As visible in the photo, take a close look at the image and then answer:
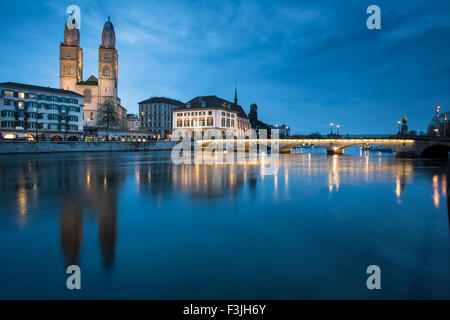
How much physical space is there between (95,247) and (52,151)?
180ft

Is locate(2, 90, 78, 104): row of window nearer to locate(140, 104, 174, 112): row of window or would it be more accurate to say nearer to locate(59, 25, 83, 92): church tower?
locate(59, 25, 83, 92): church tower

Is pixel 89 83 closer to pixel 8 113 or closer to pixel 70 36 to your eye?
pixel 70 36

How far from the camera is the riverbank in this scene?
150ft

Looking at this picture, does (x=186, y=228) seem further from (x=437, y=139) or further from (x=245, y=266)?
(x=437, y=139)

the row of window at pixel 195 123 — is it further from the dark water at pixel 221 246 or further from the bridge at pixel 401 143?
the dark water at pixel 221 246

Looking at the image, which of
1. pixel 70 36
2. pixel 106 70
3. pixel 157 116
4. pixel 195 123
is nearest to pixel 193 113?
pixel 195 123

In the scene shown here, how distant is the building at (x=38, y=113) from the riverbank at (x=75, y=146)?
19.7ft

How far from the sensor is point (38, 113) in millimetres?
62844

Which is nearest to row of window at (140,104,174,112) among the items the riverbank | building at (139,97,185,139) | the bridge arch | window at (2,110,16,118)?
building at (139,97,185,139)

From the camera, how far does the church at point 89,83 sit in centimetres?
9375

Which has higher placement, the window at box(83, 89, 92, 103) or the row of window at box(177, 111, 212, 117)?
the window at box(83, 89, 92, 103)

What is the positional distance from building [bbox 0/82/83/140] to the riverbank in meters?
6.01

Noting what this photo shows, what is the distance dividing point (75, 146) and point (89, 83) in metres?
50.1
